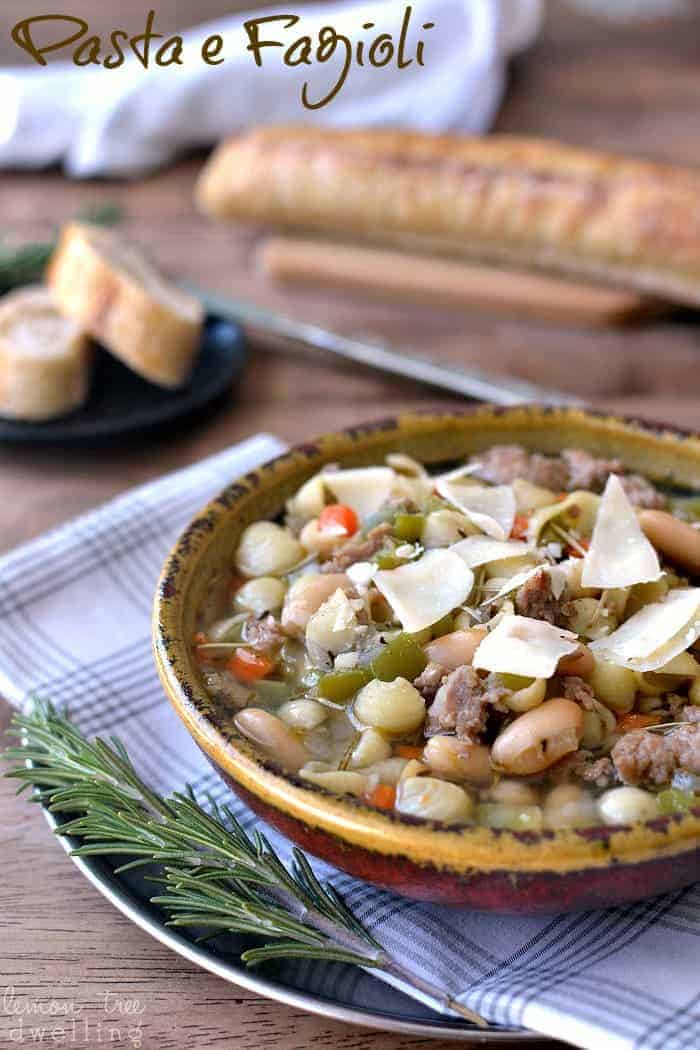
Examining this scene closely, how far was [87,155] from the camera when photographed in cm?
520

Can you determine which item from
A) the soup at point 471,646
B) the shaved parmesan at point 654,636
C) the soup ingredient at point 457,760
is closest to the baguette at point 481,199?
the soup at point 471,646

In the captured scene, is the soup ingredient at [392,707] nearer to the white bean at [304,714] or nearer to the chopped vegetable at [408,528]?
the white bean at [304,714]

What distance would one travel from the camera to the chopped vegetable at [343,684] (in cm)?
203

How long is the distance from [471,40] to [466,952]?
4.55 metres

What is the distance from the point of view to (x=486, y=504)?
7.59ft

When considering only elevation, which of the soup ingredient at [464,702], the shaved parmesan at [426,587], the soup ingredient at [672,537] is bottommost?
the soup ingredient at [672,537]

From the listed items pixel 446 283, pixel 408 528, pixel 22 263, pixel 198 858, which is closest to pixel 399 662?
pixel 408 528

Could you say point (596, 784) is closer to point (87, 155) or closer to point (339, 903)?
point (339, 903)

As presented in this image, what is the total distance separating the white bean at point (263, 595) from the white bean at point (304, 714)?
0.90 feet

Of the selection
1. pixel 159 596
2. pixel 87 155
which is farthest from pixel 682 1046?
pixel 87 155

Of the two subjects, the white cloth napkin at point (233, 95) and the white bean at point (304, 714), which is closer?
the white bean at point (304, 714)

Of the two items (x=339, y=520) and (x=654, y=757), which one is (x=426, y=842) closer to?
(x=654, y=757)

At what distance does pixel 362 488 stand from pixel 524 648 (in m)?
0.64

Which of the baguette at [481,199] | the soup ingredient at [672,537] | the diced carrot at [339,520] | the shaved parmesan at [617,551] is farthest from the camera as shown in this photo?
the baguette at [481,199]
